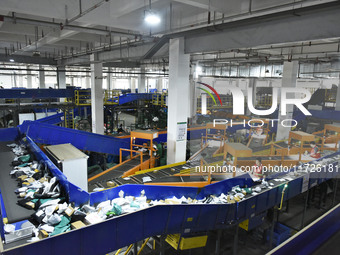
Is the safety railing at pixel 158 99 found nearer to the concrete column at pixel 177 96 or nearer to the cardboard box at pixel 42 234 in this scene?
the concrete column at pixel 177 96

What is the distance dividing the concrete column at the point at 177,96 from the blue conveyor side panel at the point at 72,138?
1.96 meters

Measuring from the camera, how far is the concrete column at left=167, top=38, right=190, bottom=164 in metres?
8.44

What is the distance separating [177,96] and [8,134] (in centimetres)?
585

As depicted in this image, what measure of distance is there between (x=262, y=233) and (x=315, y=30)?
5.19 meters

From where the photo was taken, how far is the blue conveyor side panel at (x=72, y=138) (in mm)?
7730

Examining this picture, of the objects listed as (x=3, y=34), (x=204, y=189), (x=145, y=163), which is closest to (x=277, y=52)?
(x=145, y=163)

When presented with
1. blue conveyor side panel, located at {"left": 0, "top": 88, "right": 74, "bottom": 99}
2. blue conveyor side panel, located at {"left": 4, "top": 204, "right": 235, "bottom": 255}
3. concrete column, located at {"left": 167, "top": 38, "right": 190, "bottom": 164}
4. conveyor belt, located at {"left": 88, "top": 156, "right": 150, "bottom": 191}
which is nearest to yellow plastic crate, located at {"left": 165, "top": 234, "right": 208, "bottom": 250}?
blue conveyor side panel, located at {"left": 4, "top": 204, "right": 235, "bottom": 255}

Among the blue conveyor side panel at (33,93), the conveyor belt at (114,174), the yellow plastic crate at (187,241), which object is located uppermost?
the blue conveyor side panel at (33,93)

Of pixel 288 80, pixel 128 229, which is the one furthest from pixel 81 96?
pixel 128 229

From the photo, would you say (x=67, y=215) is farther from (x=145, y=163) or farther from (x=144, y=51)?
(x=144, y=51)

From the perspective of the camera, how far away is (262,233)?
6.74m

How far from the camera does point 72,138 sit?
8.27m

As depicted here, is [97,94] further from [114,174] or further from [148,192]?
[148,192]

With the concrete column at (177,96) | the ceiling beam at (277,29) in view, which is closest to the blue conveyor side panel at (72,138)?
the concrete column at (177,96)
